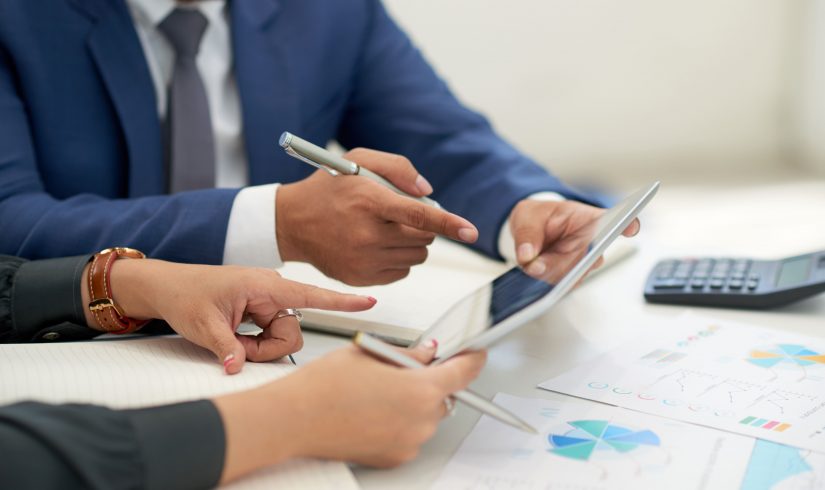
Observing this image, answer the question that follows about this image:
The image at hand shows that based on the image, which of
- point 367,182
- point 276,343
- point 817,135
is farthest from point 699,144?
point 276,343

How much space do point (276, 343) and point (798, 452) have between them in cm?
39

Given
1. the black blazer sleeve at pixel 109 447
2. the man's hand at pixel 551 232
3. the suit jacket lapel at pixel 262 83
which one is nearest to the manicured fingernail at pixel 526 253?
the man's hand at pixel 551 232

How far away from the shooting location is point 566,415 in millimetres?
633

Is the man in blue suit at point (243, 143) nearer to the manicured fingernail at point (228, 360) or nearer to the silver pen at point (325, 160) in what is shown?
the silver pen at point (325, 160)

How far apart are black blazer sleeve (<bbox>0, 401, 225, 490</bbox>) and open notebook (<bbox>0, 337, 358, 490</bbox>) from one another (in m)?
0.04

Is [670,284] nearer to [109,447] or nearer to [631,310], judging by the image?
[631,310]

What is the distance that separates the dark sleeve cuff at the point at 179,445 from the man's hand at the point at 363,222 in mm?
307

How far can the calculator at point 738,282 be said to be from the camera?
86 centimetres

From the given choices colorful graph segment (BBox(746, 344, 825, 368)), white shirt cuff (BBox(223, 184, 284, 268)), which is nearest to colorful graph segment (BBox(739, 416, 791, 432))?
colorful graph segment (BBox(746, 344, 825, 368))

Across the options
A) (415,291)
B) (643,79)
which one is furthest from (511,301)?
(643,79)

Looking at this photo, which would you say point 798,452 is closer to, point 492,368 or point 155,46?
point 492,368

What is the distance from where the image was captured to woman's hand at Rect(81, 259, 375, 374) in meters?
0.67

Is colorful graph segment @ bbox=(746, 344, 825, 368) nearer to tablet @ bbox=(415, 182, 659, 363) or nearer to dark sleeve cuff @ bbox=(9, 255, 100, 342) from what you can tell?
tablet @ bbox=(415, 182, 659, 363)

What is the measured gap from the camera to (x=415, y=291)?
90 cm
